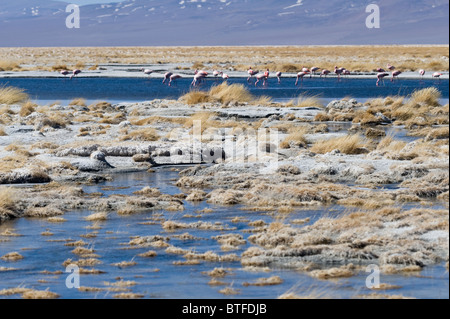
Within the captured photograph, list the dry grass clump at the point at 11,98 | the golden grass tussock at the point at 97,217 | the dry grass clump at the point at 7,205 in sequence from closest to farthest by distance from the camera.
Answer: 1. the golden grass tussock at the point at 97,217
2. the dry grass clump at the point at 7,205
3. the dry grass clump at the point at 11,98

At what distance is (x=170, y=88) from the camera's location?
160 feet

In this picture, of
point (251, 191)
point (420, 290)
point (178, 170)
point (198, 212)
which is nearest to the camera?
point (420, 290)

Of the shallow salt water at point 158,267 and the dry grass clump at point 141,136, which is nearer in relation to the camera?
the shallow salt water at point 158,267

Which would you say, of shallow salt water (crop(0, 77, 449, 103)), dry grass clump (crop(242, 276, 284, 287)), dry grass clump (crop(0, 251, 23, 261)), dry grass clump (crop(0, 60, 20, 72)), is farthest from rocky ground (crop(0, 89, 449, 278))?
dry grass clump (crop(0, 60, 20, 72))

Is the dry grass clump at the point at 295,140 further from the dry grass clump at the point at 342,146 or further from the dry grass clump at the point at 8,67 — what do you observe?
the dry grass clump at the point at 8,67

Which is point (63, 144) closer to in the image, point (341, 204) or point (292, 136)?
point (292, 136)

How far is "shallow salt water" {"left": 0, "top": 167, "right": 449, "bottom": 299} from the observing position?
10.1 m

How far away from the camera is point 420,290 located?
32.7 feet

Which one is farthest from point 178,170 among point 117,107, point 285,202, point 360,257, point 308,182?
point 117,107

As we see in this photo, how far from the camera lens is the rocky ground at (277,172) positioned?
1202cm

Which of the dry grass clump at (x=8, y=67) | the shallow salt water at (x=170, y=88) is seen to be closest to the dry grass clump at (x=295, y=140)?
the shallow salt water at (x=170, y=88)

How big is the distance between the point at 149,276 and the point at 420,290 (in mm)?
3283

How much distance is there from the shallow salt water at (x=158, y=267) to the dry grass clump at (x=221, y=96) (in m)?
21.0

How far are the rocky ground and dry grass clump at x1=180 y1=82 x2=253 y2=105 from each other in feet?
13.0
